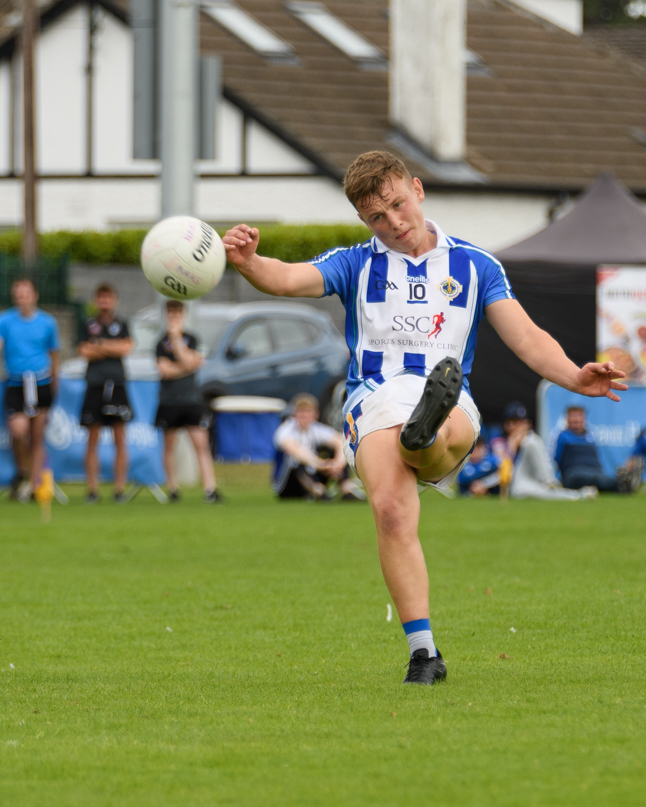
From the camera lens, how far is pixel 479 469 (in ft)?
49.2

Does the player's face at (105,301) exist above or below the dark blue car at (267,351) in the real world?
above

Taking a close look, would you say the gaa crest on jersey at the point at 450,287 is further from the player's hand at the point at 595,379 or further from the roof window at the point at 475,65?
the roof window at the point at 475,65

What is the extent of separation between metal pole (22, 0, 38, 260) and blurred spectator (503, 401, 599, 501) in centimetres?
1205

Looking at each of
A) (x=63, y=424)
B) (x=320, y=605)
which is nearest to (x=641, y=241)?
(x=63, y=424)

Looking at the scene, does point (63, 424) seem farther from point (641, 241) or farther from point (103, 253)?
point (103, 253)

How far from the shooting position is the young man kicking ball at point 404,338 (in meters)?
4.85

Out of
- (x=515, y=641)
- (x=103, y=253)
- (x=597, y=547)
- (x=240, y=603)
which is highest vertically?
(x=515, y=641)

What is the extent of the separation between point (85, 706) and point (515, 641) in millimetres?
2003

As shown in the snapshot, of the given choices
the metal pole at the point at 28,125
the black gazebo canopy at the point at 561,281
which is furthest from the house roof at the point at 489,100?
the black gazebo canopy at the point at 561,281

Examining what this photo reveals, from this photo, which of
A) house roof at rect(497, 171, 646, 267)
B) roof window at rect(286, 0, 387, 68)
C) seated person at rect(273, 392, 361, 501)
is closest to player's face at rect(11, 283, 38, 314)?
seated person at rect(273, 392, 361, 501)

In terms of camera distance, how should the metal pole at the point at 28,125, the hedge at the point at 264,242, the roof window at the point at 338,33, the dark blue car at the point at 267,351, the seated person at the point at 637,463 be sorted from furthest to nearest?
1. the roof window at the point at 338,33
2. the hedge at the point at 264,242
3. the metal pole at the point at 28,125
4. the dark blue car at the point at 267,351
5. the seated person at the point at 637,463

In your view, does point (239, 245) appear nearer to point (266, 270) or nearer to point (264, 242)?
point (266, 270)

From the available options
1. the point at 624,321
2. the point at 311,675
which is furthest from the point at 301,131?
the point at 311,675

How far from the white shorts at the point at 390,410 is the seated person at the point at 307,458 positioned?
9170 millimetres
